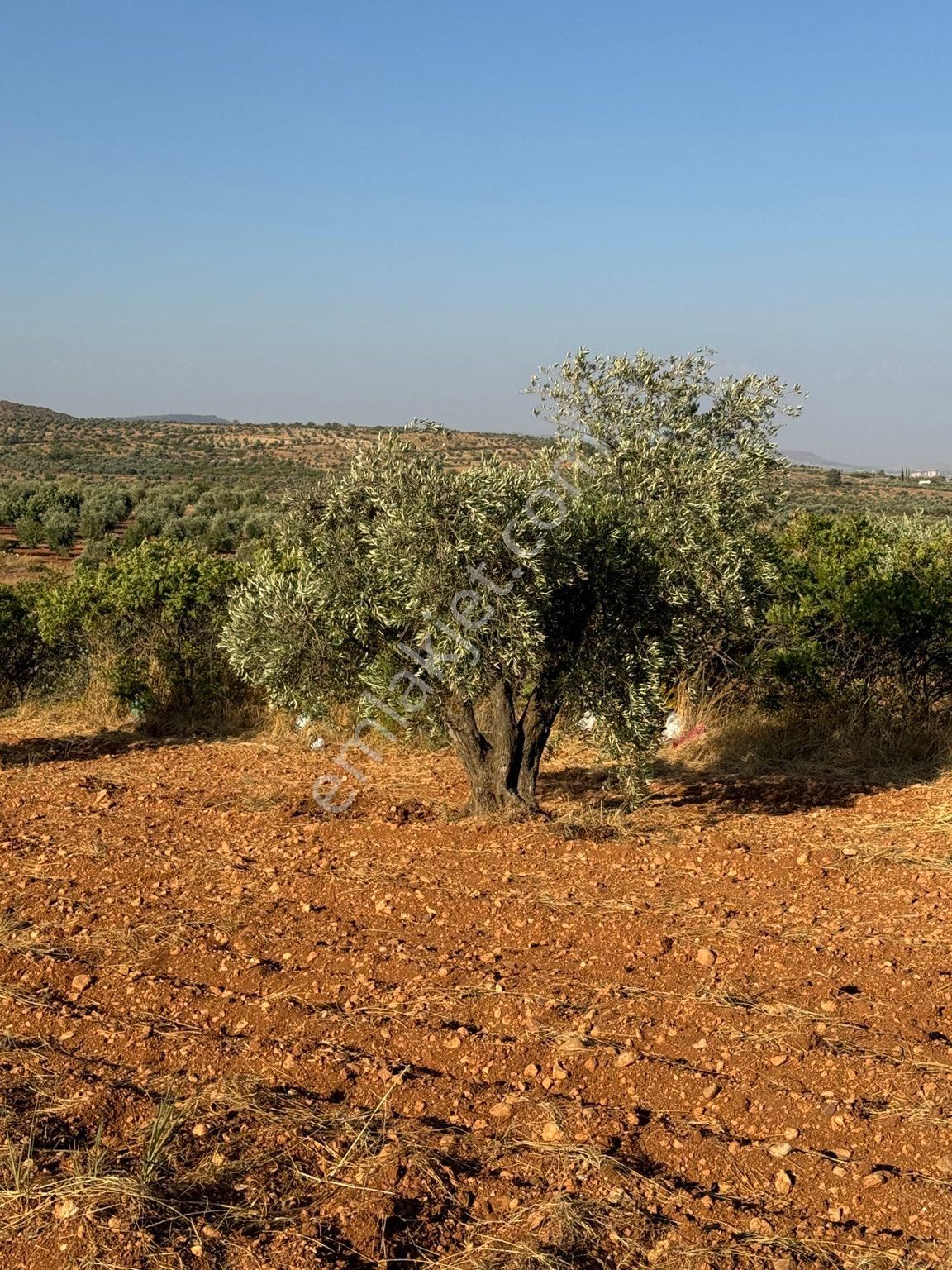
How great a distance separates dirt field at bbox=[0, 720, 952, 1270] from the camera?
11.0 ft

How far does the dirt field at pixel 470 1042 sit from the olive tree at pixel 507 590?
888mm

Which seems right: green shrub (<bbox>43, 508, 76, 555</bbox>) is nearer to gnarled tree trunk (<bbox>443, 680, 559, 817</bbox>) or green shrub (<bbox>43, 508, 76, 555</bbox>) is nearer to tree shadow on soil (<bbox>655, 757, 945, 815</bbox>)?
tree shadow on soil (<bbox>655, 757, 945, 815</bbox>)

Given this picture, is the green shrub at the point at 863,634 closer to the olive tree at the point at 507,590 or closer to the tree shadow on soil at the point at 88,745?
the olive tree at the point at 507,590

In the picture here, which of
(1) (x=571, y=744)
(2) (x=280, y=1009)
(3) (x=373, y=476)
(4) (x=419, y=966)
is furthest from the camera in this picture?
(1) (x=571, y=744)

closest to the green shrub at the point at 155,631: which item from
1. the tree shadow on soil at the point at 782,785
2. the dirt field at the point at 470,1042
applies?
the dirt field at the point at 470,1042

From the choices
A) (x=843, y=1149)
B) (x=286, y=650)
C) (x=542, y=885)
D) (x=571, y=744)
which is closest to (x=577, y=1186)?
(x=843, y=1149)

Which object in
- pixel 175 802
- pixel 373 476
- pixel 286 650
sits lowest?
pixel 175 802

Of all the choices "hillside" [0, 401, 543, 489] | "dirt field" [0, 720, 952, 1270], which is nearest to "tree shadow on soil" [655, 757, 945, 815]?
"dirt field" [0, 720, 952, 1270]

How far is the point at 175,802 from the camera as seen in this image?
848 cm

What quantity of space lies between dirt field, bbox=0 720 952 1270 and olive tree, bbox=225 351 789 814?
2.91 ft

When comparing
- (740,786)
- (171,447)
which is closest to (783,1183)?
(740,786)

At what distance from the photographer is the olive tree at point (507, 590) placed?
6766 millimetres

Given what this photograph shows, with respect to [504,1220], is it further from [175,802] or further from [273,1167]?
[175,802]

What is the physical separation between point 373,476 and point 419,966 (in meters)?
3.21
